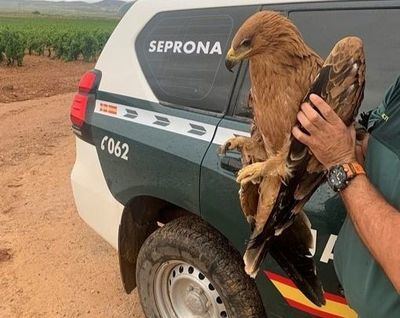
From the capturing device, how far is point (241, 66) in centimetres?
218

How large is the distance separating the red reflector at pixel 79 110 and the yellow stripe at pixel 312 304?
153 centimetres

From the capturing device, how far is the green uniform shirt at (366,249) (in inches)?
48.9

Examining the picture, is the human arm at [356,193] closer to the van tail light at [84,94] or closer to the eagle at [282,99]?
the eagle at [282,99]

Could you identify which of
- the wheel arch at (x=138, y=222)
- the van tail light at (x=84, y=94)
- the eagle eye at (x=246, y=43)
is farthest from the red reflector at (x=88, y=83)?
the eagle eye at (x=246, y=43)

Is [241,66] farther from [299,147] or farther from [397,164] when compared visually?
[397,164]

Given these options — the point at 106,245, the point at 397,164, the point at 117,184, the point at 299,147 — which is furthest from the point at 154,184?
the point at 106,245

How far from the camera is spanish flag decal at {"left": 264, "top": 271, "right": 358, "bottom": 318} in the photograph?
1.82 metres

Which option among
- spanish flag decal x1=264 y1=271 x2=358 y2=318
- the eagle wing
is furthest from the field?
the eagle wing

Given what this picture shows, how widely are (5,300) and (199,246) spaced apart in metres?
1.69

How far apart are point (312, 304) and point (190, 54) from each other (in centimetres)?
129

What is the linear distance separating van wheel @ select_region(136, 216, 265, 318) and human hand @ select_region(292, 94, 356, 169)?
1091 millimetres

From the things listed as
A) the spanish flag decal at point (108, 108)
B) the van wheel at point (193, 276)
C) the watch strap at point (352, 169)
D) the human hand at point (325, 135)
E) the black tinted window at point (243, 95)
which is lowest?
the van wheel at point (193, 276)

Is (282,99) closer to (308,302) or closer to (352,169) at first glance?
(352,169)

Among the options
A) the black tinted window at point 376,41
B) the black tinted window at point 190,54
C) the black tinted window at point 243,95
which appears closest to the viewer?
the black tinted window at point 376,41
